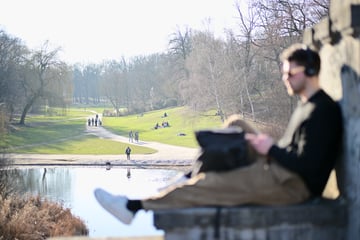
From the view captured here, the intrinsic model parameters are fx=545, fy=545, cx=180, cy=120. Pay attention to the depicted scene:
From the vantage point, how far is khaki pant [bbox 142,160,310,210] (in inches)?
126

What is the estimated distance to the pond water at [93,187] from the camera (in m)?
16.5

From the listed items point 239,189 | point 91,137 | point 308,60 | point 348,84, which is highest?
point 308,60

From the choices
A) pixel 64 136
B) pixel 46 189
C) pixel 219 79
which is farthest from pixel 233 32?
pixel 64 136

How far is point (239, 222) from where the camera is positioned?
10.6 feet

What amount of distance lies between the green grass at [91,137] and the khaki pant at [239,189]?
37.2 meters

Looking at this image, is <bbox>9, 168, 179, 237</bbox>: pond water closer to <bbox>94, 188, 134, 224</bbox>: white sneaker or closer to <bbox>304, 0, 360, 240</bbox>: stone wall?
<bbox>94, 188, 134, 224</bbox>: white sneaker

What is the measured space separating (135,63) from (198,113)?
157 feet

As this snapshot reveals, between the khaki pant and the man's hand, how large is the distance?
0.26ft

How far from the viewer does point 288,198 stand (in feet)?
10.8

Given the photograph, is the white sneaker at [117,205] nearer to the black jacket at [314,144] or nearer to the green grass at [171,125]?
the black jacket at [314,144]

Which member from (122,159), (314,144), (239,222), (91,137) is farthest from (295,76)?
(91,137)

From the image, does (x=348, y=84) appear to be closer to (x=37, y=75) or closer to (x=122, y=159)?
(x=122, y=159)

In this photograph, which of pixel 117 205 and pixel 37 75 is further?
pixel 37 75

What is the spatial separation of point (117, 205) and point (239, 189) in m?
0.77
